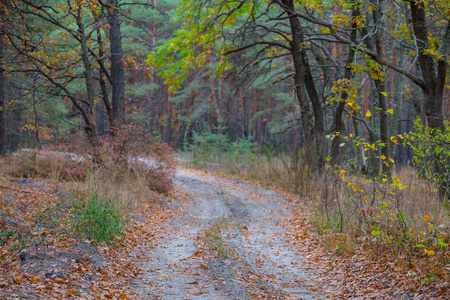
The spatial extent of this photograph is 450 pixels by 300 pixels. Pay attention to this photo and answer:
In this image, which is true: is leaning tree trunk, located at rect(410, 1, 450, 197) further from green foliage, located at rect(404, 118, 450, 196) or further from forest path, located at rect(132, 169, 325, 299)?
forest path, located at rect(132, 169, 325, 299)

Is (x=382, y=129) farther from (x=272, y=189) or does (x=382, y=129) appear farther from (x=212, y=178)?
(x=212, y=178)

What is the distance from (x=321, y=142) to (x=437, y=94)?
15.6 feet

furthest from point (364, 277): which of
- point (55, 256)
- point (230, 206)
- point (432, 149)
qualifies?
point (230, 206)

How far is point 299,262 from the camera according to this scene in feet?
22.6

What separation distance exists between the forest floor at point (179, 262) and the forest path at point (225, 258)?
17 mm

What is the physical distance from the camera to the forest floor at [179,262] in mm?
4688

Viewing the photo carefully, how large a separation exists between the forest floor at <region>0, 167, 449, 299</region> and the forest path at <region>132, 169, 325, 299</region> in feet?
0.05

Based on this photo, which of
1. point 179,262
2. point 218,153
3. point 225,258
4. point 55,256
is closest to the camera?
point 55,256

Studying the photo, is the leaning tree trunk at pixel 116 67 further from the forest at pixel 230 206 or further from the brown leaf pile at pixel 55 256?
the brown leaf pile at pixel 55 256

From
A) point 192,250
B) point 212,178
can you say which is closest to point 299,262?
point 192,250

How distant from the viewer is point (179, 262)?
6512 millimetres

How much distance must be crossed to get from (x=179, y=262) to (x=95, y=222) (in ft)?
5.21

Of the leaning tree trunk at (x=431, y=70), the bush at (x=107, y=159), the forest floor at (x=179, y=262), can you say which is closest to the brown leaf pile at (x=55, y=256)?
the forest floor at (x=179, y=262)

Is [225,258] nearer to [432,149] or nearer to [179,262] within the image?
[179,262]
